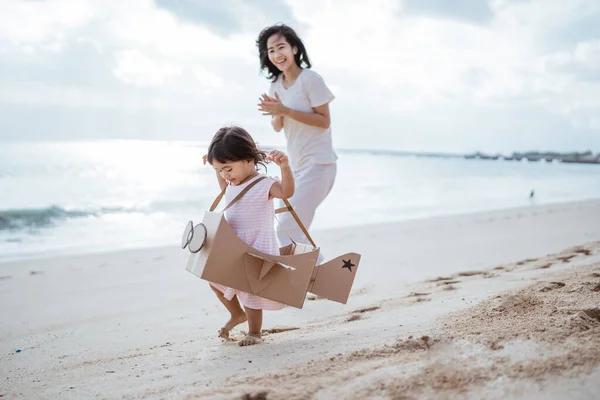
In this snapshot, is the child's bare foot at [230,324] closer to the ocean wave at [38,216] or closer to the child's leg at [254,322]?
the child's leg at [254,322]

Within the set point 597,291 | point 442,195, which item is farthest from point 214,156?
point 442,195

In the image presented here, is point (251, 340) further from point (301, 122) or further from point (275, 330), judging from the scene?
point (301, 122)

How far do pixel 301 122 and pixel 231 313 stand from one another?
1481 millimetres

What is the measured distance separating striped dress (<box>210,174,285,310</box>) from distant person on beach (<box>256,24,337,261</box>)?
0.90m

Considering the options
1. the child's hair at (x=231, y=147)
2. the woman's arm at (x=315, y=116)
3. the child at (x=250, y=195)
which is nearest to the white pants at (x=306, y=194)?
the woman's arm at (x=315, y=116)

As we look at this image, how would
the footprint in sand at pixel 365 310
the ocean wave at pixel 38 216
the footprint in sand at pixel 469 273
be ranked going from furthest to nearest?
the ocean wave at pixel 38 216 < the footprint in sand at pixel 469 273 < the footprint in sand at pixel 365 310

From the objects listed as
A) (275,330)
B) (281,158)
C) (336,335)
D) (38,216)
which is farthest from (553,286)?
(38,216)

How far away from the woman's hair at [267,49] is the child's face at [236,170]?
1.35m

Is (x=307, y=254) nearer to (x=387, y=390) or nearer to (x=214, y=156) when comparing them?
(x=214, y=156)

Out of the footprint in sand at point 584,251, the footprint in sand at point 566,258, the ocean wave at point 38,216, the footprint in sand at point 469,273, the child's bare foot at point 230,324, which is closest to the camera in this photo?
the child's bare foot at point 230,324

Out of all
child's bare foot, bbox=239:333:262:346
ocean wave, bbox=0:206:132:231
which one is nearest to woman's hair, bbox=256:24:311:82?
child's bare foot, bbox=239:333:262:346

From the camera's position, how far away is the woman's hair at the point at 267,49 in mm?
3682

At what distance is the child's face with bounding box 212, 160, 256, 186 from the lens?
2.68 metres

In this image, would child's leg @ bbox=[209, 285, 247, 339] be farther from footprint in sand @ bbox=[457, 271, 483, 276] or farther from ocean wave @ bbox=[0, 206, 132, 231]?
ocean wave @ bbox=[0, 206, 132, 231]
